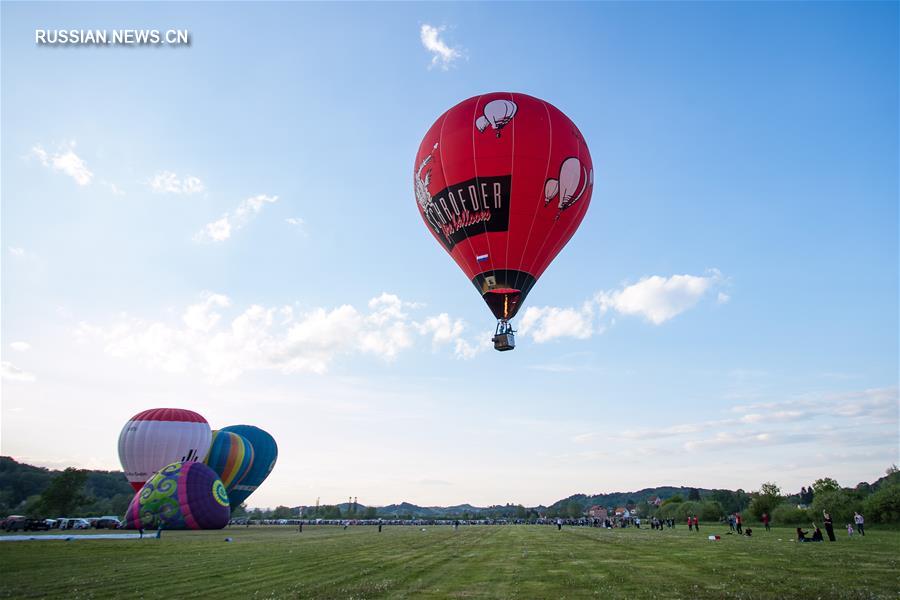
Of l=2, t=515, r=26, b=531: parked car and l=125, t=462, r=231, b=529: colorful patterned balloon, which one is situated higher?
l=125, t=462, r=231, b=529: colorful patterned balloon

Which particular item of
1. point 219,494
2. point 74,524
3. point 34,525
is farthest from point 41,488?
point 219,494

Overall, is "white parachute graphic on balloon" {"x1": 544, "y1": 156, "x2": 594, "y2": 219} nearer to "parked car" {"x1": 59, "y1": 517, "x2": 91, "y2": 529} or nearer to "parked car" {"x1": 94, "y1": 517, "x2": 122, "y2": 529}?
"parked car" {"x1": 94, "y1": 517, "x2": 122, "y2": 529}

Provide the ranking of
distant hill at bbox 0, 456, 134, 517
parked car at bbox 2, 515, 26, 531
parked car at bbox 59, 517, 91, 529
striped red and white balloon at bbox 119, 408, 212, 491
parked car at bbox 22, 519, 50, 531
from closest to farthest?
parked car at bbox 2, 515, 26, 531, parked car at bbox 22, 519, 50, 531, striped red and white balloon at bbox 119, 408, 212, 491, parked car at bbox 59, 517, 91, 529, distant hill at bbox 0, 456, 134, 517

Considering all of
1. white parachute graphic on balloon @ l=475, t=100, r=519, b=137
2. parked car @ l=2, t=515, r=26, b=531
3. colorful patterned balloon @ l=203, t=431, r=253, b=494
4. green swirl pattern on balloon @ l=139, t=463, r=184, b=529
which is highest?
white parachute graphic on balloon @ l=475, t=100, r=519, b=137

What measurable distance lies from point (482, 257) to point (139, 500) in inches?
1271

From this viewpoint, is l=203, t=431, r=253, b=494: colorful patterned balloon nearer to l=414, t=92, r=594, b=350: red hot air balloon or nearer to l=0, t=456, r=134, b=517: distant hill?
l=414, t=92, r=594, b=350: red hot air balloon

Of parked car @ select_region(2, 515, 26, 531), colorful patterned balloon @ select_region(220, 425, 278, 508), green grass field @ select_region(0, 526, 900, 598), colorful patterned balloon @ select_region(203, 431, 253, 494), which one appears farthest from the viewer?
colorful patterned balloon @ select_region(220, 425, 278, 508)

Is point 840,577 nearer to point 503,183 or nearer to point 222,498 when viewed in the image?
point 503,183

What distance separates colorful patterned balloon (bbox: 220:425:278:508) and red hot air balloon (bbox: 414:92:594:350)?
4280 cm

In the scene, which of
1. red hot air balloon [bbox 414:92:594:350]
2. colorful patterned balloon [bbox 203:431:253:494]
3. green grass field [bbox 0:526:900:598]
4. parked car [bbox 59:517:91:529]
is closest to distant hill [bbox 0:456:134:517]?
parked car [bbox 59:517:91:529]

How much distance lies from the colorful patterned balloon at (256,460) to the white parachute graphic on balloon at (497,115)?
4723cm

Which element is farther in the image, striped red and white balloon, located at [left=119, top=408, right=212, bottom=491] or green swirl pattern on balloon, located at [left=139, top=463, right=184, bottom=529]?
striped red and white balloon, located at [left=119, top=408, right=212, bottom=491]

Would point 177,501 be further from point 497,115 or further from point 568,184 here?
point 568,184

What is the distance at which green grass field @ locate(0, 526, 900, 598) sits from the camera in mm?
12203
